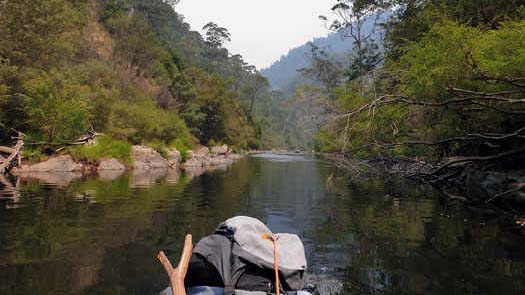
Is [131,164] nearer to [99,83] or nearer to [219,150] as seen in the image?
[99,83]

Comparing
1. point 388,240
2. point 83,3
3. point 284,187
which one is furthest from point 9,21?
point 83,3

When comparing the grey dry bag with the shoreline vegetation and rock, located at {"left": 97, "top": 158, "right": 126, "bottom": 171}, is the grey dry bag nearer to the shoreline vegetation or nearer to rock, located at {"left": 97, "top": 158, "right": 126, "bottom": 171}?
the shoreline vegetation

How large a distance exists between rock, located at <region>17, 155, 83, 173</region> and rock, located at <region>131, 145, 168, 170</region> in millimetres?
5007

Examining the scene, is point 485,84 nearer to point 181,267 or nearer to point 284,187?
point 284,187

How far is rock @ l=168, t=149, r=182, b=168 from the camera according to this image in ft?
107

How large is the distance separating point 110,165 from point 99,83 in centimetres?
825

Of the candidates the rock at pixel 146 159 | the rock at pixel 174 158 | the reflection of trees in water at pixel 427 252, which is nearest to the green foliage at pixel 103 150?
the rock at pixel 146 159

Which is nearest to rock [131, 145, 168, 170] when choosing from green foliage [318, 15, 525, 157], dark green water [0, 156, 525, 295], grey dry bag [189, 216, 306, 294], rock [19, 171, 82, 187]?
rock [19, 171, 82, 187]

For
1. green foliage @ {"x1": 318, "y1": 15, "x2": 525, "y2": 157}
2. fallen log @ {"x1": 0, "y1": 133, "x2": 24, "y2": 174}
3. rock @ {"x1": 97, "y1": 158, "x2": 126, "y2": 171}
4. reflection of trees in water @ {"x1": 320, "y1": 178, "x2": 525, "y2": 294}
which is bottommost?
reflection of trees in water @ {"x1": 320, "y1": 178, "x2": 525, "y2": 294}

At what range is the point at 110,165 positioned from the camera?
27281 mm

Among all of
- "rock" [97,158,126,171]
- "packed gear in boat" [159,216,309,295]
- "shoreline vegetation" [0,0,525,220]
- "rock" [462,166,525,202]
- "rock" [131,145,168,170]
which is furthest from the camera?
"rock" [131,145,168,170]

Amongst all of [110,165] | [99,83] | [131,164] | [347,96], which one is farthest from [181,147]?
[347,96]

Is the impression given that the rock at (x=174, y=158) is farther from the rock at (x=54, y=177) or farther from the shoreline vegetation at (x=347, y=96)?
the rock at (x=54, y=177)

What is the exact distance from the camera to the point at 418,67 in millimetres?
14898
